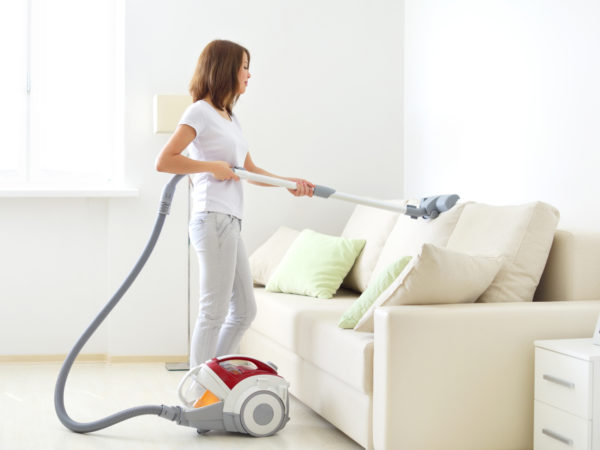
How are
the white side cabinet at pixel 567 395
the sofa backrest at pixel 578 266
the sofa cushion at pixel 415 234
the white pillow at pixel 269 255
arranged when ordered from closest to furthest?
the white side cabinet at pixel 567 395 < the sofa backrest at pixel 578 266 < the sofa cushion at pixel 415 234 < the white pillow at pixel 269 255

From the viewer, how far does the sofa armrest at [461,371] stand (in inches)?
96.0

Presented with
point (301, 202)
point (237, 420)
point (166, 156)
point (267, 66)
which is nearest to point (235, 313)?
point (237, 420)

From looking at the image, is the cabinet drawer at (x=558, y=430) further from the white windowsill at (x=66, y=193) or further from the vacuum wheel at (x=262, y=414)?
the white windowsill at (x=66, y=193)

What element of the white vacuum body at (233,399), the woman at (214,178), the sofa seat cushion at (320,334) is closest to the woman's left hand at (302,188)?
the woman at (214,178)

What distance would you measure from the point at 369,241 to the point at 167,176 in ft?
3.98

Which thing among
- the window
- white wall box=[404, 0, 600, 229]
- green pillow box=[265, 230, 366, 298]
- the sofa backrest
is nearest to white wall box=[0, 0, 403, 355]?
the window

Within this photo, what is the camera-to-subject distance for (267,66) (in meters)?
4.52

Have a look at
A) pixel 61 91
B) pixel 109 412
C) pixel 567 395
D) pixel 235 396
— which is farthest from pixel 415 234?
pixel 61 91

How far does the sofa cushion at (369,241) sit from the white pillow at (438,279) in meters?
1.11

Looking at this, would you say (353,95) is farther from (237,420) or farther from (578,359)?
(578,359)

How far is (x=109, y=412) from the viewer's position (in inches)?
128

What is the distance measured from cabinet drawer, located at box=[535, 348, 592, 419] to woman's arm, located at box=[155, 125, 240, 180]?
119cm

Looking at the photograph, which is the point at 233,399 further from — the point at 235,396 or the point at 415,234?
the point at 415,234

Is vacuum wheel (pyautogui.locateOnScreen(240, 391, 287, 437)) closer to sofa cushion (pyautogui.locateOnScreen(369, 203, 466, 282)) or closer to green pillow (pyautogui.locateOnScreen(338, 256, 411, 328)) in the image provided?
green pillow (pyautogui.locateOnScreen(338, 256, 411, 328))
